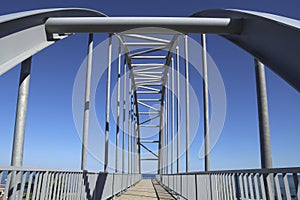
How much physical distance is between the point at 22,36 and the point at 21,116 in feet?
2.34

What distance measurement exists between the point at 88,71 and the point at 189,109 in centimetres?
420

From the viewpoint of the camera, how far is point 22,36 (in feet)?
7.45

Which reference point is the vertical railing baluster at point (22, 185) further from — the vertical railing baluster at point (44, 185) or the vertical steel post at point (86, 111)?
the vertical steel post at point (86, 111)

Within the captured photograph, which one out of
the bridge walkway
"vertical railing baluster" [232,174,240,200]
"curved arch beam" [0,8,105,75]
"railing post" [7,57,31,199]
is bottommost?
the bridge walkway

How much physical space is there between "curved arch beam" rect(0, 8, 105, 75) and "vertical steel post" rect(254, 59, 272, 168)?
1.91 meters

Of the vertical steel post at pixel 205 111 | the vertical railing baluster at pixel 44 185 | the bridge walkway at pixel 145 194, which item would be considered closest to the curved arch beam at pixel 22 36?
the vertical railing baluster at pixel 44 185

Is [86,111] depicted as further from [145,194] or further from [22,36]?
[145,194]

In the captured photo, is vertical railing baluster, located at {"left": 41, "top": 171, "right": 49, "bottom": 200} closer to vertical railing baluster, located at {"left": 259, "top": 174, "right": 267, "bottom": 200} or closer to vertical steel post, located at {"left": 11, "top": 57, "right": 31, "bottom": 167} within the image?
vertical steel post, located at {"left": 11, "top": 57, "right": 31, "bottom": 167}

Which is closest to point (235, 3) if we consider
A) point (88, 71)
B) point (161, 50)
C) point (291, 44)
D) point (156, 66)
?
point (88, 71)

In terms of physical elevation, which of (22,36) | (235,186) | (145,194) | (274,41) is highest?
(22,36)

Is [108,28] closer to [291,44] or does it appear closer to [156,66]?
[291,44]

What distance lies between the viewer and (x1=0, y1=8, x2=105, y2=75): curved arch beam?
6.61 ft

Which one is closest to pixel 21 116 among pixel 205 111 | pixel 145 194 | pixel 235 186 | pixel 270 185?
pixel 235 186

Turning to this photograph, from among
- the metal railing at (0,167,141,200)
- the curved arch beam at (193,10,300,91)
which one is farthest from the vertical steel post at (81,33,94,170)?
the curved arch beam at (193,10,300,91)
